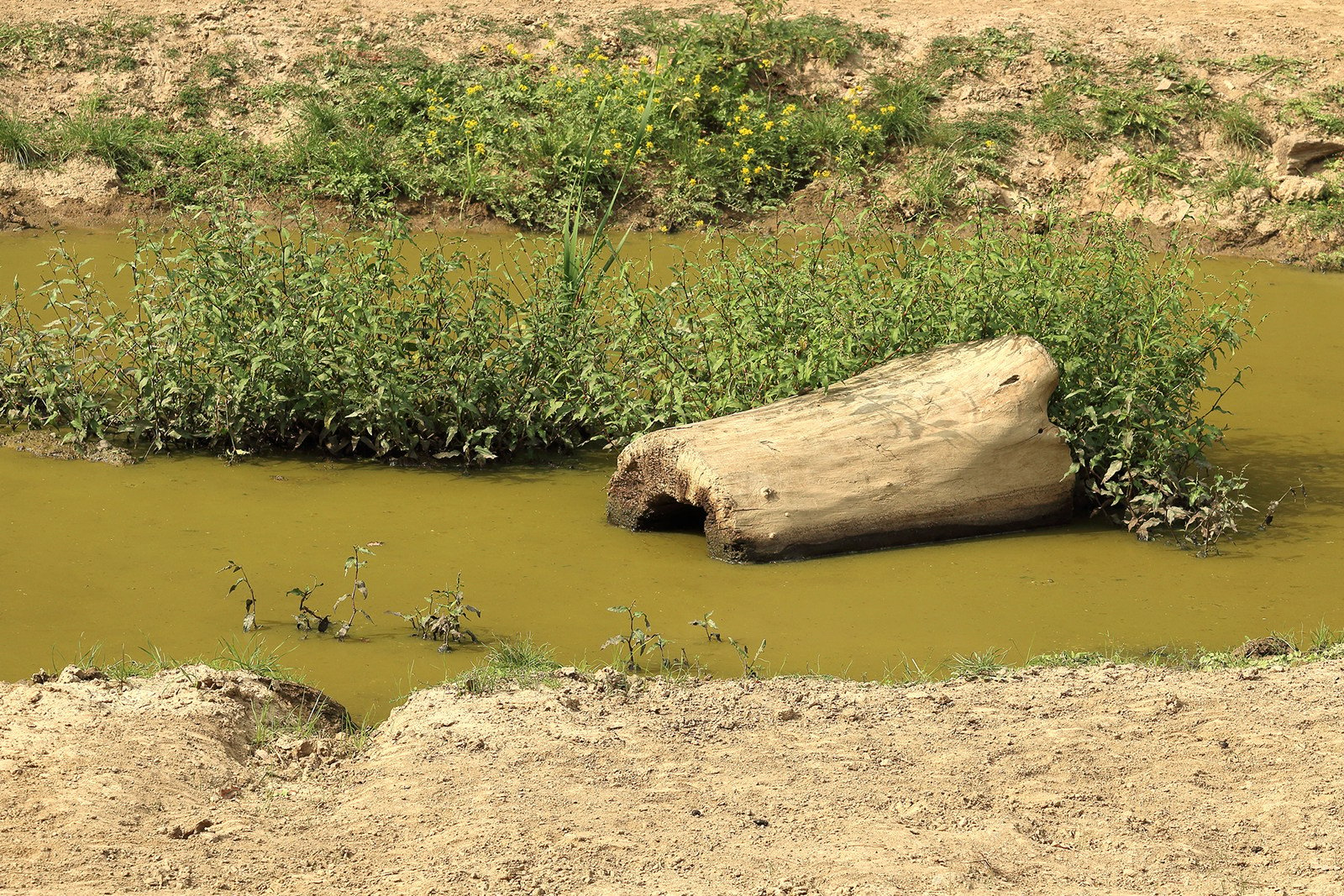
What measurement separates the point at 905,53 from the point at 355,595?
804 cm

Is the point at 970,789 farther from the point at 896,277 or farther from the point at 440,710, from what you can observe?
the point at 896,277

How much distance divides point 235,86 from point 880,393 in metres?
6.94

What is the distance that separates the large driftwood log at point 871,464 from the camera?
18.5ft

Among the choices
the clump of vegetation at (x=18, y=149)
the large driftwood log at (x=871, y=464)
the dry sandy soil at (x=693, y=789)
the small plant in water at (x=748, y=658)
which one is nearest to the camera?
the dry sandy soil at (x=693, y=789)

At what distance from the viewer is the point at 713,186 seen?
34.3ft

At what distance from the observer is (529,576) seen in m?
5.52

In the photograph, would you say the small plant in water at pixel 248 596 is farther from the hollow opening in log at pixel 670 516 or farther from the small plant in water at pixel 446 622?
the hollow opening in log at pixel 670 516

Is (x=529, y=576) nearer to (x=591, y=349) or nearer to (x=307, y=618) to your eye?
(x=307, y=618)

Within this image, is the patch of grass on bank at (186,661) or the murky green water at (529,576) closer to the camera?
the patch of grass on bank at (186,661)

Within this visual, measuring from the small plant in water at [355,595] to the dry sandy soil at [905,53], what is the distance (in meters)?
5.49

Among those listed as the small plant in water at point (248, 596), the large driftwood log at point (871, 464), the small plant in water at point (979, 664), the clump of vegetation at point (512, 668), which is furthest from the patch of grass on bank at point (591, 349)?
the clump of vegetation at point (512, 668)

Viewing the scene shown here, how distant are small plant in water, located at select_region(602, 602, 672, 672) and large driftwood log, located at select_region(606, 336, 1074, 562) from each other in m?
0.80

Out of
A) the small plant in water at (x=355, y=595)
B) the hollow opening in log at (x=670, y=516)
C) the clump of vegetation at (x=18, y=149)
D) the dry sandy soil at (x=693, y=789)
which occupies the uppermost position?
the clump of vegetation at (x=18, y=149)

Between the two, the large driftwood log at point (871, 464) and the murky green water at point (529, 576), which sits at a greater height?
the large driftwood log at point (871, 464)
